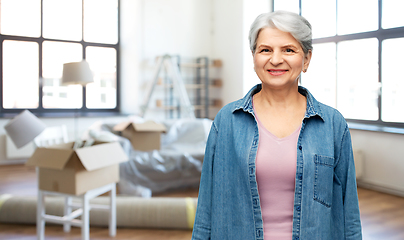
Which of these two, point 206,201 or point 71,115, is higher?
point 71,115

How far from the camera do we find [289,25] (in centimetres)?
94

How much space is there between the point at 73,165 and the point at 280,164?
1.60 m

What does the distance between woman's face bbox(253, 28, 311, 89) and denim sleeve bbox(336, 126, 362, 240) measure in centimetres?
23

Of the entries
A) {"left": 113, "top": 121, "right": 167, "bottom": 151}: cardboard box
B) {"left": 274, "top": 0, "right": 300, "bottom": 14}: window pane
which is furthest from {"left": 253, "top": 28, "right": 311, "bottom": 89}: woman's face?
{"left": 274, "top": 0, "right": 300, "bottom": 14}: window pane

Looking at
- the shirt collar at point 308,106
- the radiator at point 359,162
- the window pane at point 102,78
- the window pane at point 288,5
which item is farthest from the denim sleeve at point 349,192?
the window pane at point 102,78

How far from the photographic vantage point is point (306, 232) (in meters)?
0.94

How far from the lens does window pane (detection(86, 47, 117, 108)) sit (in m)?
6.53

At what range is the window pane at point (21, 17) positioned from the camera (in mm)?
5828

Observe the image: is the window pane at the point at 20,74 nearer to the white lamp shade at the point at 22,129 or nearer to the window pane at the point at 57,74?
the window pane at the point at 57,74

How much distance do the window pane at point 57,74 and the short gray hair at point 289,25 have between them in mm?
5614

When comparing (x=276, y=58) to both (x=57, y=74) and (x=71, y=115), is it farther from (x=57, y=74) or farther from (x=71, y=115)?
(x=57, y=74)

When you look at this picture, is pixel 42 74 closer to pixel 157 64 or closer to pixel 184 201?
pixel 157 64

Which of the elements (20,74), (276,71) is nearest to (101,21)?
(20,74)

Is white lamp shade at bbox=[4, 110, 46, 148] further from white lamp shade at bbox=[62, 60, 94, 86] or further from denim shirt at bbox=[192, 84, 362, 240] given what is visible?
denim shirt at bbox=[192, 84, 362, 240]
